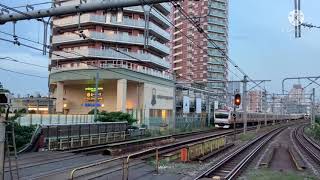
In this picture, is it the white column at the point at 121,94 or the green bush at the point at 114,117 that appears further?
the white column at the point at 121,94

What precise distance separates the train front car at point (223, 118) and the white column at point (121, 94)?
1540cm

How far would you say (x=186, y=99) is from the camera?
6575 centimetres

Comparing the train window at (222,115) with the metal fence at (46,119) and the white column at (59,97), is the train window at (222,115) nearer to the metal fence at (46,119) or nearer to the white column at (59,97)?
the white column at (59,97)

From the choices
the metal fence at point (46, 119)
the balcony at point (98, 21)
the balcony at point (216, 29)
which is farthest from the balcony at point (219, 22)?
the metal fence at point (46, 119)

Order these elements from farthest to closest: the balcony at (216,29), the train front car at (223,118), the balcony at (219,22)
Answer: the balcony at (216,29)
the balcony at (219,22)
the train front car at (223,118)

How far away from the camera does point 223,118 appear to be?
2726 inches

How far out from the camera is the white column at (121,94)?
61.1 meters

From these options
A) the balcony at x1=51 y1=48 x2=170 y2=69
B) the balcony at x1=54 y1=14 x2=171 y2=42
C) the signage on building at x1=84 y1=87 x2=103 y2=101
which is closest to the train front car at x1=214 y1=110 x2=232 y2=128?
the balcony at x1=51 y1=48 x2=170 y2=69

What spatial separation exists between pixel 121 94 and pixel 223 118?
16366 millimetres

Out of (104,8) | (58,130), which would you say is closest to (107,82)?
(58,130)

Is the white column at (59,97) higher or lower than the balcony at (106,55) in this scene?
lower

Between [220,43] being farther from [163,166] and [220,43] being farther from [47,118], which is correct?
[163,166]

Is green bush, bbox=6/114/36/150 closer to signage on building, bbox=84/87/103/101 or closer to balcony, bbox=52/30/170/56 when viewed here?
balcony, bbox=52/30/170/56

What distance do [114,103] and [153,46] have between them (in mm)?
10129
